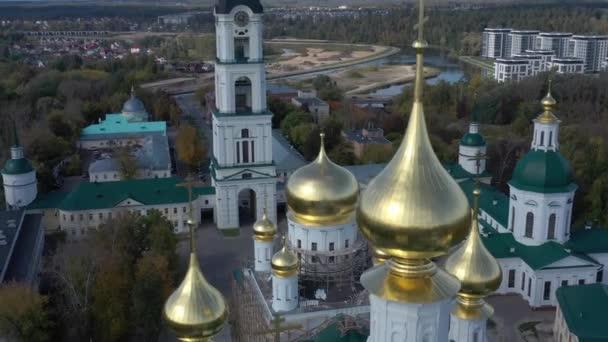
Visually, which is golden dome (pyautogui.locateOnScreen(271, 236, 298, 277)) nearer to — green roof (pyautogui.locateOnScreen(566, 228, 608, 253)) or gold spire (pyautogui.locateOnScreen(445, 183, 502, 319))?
gold spire (pyautogui.locateOnScreen(445, 183, 502, 319))

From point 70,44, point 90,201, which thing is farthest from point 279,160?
point 70,44

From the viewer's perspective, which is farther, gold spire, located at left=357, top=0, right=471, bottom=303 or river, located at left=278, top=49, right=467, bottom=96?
river, located at left=278, top=49, right=467, bottom=96

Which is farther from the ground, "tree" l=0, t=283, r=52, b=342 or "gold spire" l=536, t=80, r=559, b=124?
"gold spire" l=536, t=80, r=559, b=124

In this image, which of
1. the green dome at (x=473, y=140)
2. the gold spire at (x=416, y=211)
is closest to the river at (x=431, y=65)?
the green dome at (x=473, y=140)

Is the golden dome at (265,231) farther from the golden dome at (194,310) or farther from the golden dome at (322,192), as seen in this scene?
the golden dome at (194,310)

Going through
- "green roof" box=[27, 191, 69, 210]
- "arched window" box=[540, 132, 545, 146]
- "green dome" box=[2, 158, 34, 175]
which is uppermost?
"arched window" box=[540, 132, 545, 146]

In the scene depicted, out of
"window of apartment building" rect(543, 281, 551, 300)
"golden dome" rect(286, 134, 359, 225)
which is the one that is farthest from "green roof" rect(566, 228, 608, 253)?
"golden dome" rect(286, 134, 359, 225)
